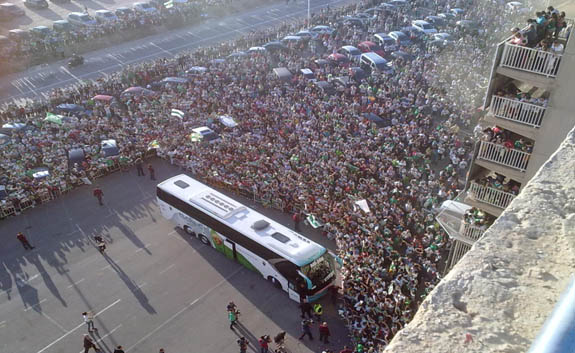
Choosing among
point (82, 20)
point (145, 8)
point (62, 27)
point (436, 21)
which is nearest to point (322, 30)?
point (436, 21)

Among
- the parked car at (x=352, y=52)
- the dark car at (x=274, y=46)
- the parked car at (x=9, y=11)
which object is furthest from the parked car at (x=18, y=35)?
the parked car at (x=352, y=52)

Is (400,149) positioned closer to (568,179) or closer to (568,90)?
(568,90)

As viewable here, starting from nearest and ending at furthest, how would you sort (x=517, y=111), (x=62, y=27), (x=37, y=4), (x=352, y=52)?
(x=517, y=111) → (x=352, y=52) → (x=62, y=27) → (x=37, y=4)

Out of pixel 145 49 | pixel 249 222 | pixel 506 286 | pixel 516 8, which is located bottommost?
pixel 145 49

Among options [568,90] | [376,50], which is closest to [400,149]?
[568,90]

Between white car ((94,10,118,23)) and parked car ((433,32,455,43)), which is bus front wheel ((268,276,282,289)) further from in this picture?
white car ((94,10,118,23))

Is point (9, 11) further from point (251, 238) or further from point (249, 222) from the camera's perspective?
point (251, 238)

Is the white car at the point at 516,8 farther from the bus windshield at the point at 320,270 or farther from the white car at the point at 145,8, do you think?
the bus windshield at the point at 320,270
